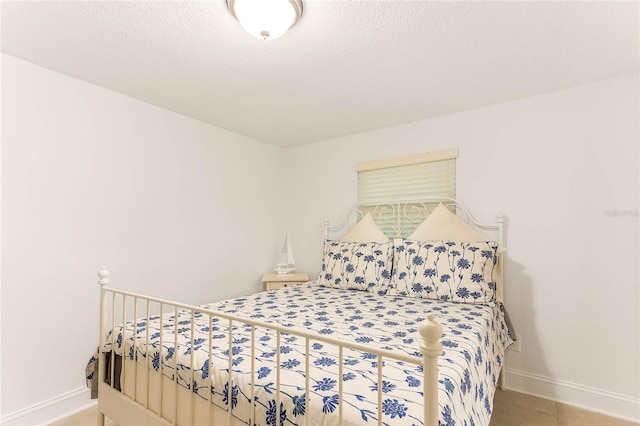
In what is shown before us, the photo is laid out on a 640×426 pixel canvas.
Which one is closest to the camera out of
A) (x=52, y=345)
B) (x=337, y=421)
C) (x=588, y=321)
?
(x=337, y=421)

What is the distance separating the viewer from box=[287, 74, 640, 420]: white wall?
2.19 metres

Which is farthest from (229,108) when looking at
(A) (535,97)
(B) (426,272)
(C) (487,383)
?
(C) (487,383)

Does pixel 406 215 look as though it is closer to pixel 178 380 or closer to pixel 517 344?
pixel 517 344

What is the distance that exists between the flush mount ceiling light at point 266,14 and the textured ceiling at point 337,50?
8 centimetres

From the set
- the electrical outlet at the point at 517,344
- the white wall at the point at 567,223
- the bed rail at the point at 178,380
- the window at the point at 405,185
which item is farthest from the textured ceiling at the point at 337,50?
the electrical outlet at the point at 517,344

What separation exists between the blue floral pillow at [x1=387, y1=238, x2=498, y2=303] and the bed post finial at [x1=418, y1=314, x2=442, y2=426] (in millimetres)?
1563

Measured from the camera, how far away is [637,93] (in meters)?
2.19

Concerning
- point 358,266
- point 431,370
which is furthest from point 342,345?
point 358,266

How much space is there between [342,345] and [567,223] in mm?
2225

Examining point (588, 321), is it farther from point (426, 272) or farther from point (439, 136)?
point (439, 136)

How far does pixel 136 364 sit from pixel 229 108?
202 cm

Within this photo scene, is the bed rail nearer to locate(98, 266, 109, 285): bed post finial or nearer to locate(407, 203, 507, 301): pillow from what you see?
locate(98, 266, 109, 285): bed post finial

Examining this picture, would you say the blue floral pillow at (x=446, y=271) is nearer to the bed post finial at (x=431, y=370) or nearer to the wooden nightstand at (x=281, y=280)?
the wooden nightstand at (x=281, y=280)

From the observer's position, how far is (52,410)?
2.11 metres
